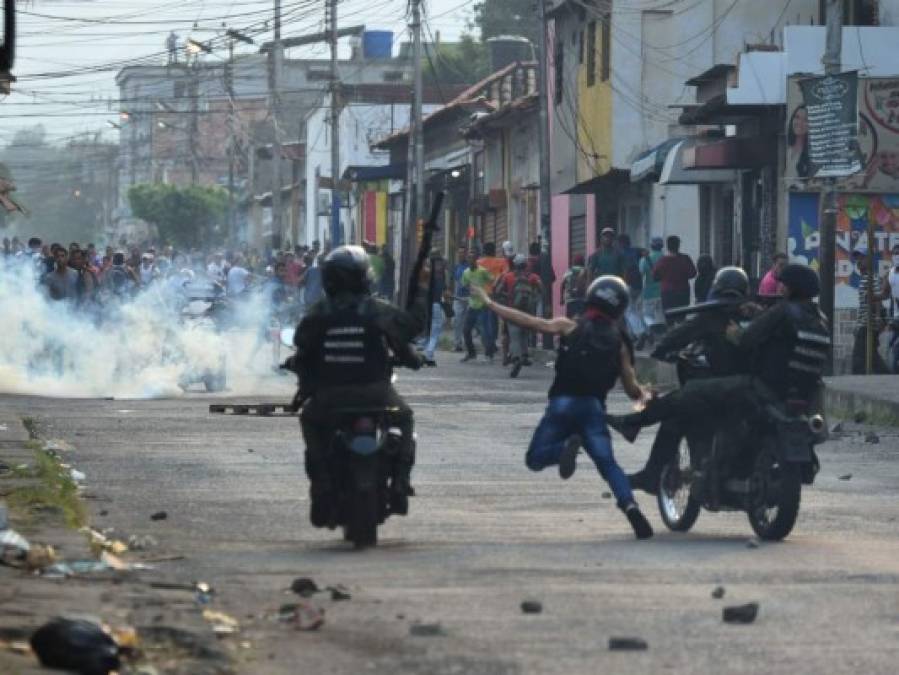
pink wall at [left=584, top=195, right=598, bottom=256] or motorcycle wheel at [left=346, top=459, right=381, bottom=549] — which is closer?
motorcycle wheel at [left=346, top=459, right=381, bottom=549]

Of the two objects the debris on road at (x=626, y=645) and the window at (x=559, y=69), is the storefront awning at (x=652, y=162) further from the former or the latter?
the debris on road at (x=626, y=645)

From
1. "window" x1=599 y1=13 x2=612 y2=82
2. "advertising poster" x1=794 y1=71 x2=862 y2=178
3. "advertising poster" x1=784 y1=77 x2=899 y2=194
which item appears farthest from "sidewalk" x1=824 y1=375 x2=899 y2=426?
"window" x1=599 y1=13 x2=612 y2=82

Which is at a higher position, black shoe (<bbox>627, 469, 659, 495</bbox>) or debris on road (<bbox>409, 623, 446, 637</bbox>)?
black shoe (<bbox>627, 469, 659, 495</bbox>)

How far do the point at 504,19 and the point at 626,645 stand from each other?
9745 centimetres

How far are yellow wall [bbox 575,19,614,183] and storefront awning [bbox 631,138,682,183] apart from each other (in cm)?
376

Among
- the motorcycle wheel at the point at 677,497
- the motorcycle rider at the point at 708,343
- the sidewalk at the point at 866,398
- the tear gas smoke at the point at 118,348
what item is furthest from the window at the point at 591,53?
the motorcycle wheel at the point at 677,497

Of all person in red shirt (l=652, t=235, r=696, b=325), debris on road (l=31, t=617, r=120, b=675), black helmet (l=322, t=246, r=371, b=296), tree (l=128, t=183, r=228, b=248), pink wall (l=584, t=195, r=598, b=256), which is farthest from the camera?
tree (l=128, t=183, r=228, b=248)

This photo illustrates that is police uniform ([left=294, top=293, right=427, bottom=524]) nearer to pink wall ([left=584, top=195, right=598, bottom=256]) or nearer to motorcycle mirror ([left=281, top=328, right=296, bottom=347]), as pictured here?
motorcycle mirror ([left=281, top=328, right=296, bottom=347])

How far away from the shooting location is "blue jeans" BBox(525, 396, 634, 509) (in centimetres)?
1276

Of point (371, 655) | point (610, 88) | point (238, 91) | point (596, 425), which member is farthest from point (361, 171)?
point (238, 91)

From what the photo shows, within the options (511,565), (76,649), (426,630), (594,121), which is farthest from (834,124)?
(76,649)

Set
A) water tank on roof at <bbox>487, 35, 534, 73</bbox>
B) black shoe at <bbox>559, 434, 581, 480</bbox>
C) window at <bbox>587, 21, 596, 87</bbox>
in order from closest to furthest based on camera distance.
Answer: black shoe at <bbox>559, 434, 581, 480</bbox> < window at <bbox>587, 21, 596, 87</bbox> < water tank on roof at <bbox>487, 35, 534, 73</bbox>

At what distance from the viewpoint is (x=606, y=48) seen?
4728 centimetres

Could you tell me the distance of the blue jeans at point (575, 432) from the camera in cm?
1276
